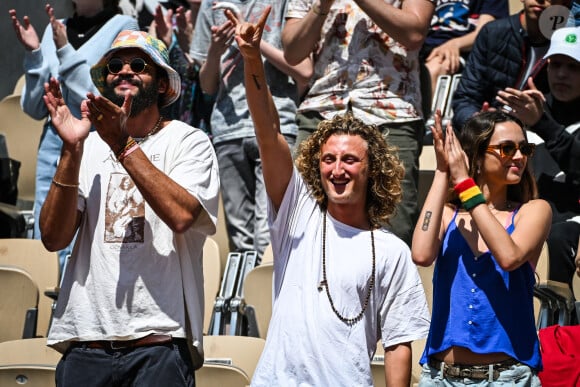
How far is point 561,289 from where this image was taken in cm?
525

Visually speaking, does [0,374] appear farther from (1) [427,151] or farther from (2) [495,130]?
(1) [427,151]

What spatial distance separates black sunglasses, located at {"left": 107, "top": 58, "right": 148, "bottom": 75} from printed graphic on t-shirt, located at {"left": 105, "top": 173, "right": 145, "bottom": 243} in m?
0.44

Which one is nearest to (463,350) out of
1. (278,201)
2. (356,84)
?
(278,201)

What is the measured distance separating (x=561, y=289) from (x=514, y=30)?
5.97 feet

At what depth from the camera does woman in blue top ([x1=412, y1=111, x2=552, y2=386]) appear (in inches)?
158

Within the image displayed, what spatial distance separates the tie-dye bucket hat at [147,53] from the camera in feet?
13.9

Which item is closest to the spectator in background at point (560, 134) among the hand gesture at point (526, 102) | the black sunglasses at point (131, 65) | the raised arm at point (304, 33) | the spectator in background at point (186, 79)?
the hand gesture at point (526, 102)

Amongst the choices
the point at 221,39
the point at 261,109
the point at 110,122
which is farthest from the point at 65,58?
the point at 261,109

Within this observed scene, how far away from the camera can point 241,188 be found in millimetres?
6707

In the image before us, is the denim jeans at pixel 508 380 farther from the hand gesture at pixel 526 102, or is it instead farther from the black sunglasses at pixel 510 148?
the hand gesture at pixel 526 102

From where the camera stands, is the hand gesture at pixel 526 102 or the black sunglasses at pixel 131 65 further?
the hand gesture at pixel 526 102

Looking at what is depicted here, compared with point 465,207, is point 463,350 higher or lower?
lower

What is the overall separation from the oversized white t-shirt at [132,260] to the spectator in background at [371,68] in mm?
1727

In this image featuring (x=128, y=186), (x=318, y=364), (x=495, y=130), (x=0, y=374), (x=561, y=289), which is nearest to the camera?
(x=318, y=364)
